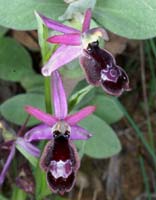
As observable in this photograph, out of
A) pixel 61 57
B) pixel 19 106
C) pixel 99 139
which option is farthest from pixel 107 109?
pixel 61 57

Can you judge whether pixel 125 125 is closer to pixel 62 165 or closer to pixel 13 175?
pixel 13 175

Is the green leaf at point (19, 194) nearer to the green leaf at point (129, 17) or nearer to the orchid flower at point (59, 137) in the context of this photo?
the orchid flower at point (59, 137)

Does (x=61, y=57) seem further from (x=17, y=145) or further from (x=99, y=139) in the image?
(x=99, y=139)

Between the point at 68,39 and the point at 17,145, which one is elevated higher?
the point at 68,39

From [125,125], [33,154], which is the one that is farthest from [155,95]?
[33,154]

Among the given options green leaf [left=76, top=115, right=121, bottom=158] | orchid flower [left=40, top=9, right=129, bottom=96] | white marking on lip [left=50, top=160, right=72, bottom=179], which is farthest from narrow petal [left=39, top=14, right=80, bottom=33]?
green leaf [left=76, top=115, right=121, bottom=158]

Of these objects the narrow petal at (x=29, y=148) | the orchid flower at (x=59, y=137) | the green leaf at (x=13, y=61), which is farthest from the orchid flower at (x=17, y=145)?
the green leaf at (x=13, y=61)

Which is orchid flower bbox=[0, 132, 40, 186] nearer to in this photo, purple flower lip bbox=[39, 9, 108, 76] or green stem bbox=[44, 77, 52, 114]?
green stem bbox=[44, 77, 52, 114]

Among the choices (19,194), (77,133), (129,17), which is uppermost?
(129,17)
